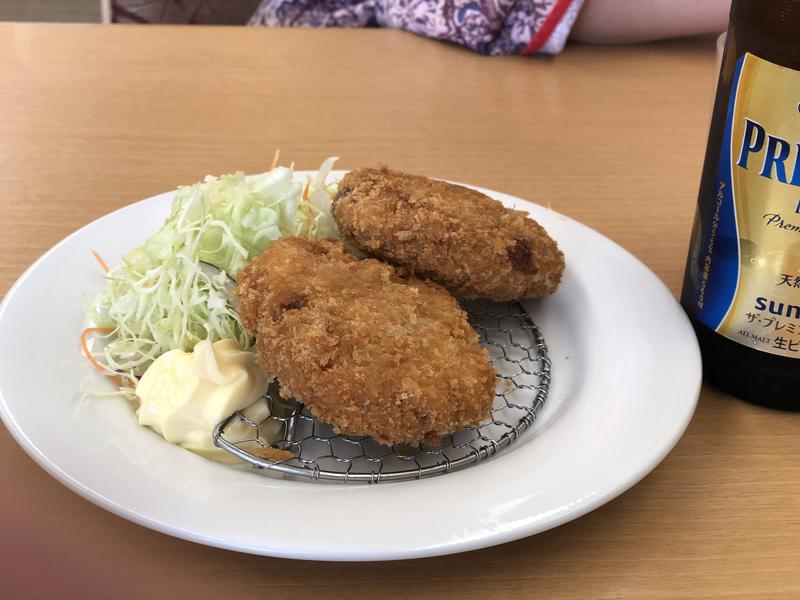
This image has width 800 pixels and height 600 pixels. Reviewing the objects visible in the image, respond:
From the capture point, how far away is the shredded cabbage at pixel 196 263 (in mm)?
1272

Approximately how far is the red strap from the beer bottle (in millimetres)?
1435

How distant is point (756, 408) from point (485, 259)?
0.48m

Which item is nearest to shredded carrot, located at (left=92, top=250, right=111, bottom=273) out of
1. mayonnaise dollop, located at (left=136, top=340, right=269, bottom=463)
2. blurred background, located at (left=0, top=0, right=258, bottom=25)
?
mayonnaise dollop, located at (left=136, top=340, right=269, bottom=463)

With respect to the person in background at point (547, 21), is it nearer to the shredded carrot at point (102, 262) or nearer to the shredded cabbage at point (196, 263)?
the shredded cabbage at point (196, 263)

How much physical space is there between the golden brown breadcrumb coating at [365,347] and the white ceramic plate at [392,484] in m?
0.10

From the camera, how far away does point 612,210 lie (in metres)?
1.81

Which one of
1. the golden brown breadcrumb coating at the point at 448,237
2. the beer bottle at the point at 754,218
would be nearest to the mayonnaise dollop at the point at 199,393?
the golden brown breadcrumb coating at the point at 448,237

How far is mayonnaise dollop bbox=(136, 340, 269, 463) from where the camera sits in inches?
41.9

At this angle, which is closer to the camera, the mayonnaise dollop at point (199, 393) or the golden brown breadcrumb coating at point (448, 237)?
the mayonnaise dollop at point (199, 393)

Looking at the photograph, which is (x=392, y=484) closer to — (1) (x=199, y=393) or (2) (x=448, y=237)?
(1) (x=199, y=393)

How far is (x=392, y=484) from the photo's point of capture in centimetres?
96

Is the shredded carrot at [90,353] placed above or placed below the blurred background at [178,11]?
above

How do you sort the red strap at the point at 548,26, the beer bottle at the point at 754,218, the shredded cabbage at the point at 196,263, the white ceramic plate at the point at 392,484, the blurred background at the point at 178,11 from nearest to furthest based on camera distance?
the white ceramic plate at the point at 392,484, the beer bottle at the point at 754,218, the shredded cabbage at the point at 196,263, the red strap at the point at 548,26, the blurred background at the point at 178,11

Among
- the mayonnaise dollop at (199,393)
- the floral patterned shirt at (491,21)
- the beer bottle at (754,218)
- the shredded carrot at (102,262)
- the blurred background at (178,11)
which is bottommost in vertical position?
the blurred background at (178,11)
